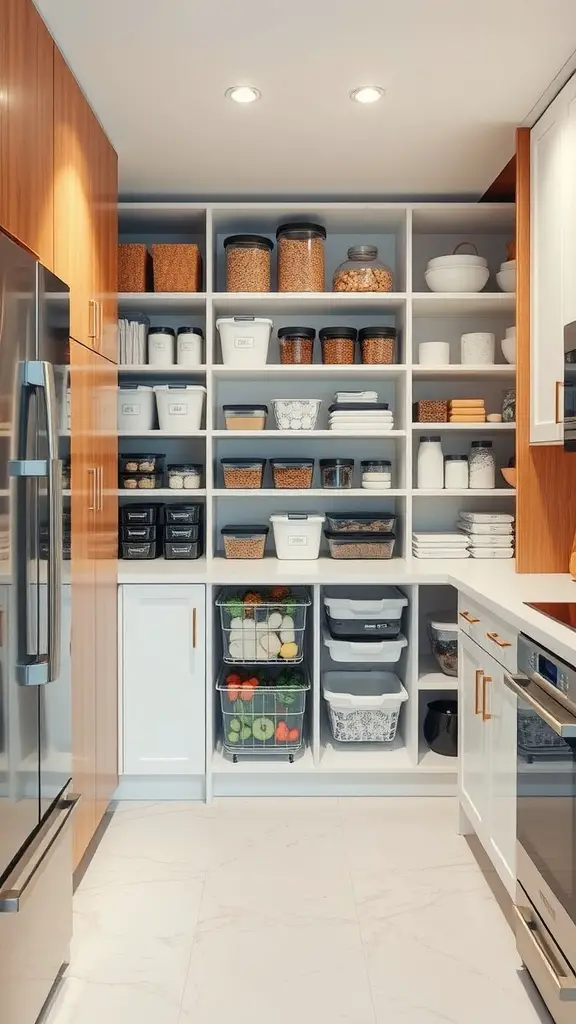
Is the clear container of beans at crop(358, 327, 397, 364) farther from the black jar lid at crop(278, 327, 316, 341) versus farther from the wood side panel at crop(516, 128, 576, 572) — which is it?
the wood side panel at crop(516, 128, 576, 572)

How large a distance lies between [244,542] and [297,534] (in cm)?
22

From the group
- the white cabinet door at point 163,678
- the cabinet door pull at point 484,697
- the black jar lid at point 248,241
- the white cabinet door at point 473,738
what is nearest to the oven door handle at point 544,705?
the cabinet door pull at point 484,697

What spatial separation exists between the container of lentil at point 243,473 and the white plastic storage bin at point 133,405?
385 mm

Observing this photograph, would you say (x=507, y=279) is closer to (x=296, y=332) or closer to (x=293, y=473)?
(x=296, y=332)

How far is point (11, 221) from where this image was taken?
1849 millimetres

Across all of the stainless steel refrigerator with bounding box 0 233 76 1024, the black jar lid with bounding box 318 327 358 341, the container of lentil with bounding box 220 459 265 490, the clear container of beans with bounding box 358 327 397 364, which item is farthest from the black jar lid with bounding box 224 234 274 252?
the stainless steel refrigerator with bounding box 0 233 76 1024

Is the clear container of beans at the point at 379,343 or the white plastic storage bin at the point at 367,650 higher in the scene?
the clear container of beans at the point at 379,343

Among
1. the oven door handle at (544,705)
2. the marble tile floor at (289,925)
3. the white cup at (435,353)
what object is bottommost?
the marble tile floor at (289,925)

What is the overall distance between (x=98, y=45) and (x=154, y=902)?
2424 mm

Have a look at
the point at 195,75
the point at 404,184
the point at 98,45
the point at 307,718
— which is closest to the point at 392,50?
the point at 195,75

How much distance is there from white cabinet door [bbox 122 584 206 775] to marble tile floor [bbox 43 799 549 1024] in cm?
21

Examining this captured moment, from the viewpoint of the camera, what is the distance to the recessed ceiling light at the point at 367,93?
255cm

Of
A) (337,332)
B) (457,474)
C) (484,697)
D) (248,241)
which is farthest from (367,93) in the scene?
(484,697)

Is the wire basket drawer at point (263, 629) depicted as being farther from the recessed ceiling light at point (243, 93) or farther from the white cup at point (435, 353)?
the recessed ceiling light at point (243, 93)
